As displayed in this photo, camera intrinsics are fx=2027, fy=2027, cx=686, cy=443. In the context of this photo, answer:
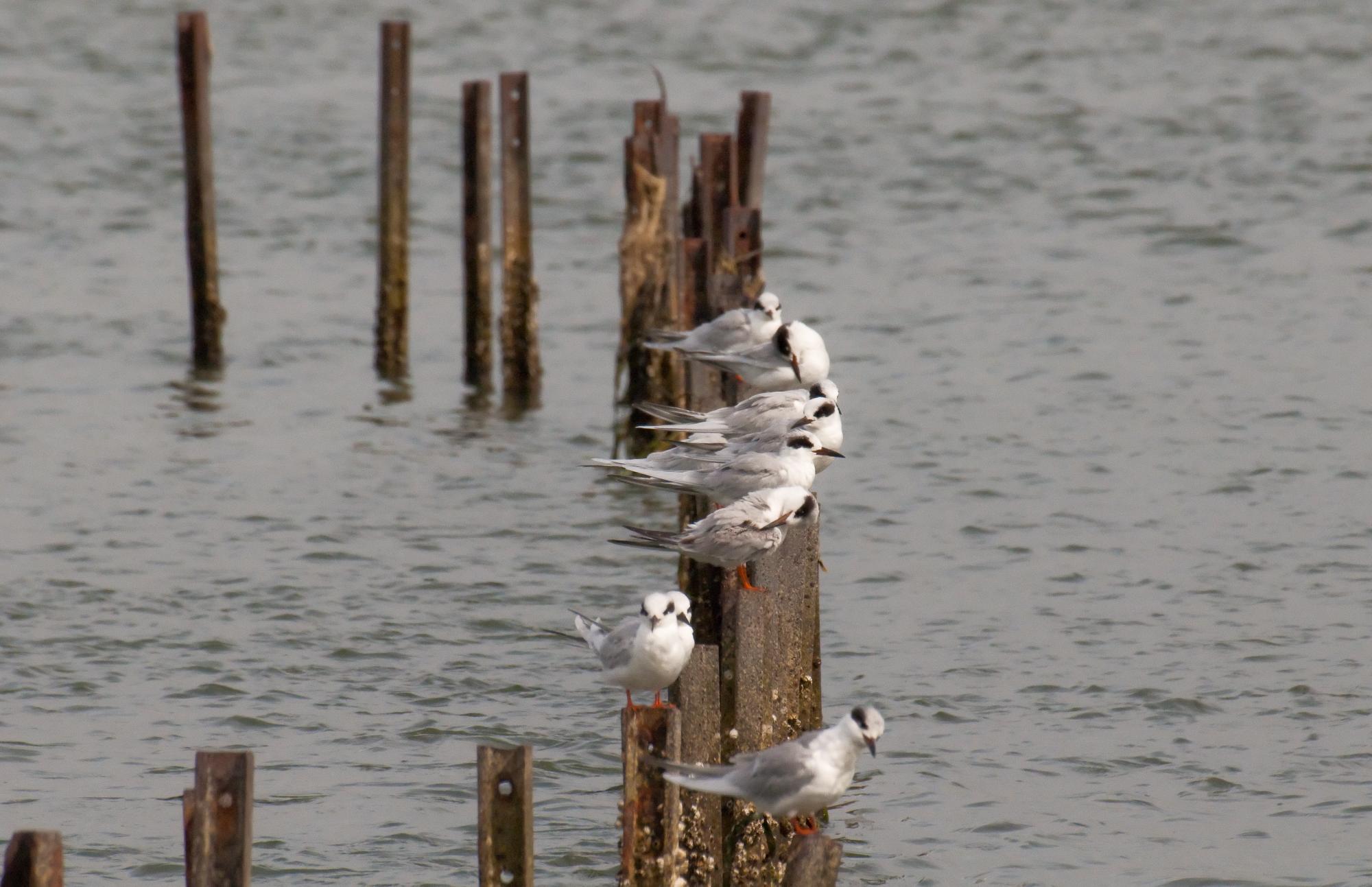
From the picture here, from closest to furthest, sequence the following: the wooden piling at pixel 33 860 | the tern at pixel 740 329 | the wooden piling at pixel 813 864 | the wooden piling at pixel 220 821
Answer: the wooden piling at pixel 33 860
the wooden piling at pixel 220 821
the wooden piling at pixel 813 864
the tern at pixel 740 329

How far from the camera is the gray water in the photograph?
8.99 meters

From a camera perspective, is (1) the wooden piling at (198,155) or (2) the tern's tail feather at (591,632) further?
(1) the wooden piling at (198,155)

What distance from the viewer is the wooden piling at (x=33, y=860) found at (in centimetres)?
521

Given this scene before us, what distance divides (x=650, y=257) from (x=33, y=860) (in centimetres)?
922

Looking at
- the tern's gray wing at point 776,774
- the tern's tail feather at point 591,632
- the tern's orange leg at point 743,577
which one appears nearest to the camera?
the tern's gray wing at point 776,774

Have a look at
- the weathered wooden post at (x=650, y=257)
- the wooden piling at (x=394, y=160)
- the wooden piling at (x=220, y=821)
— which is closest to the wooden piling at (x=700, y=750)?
the wooden piling at (x=220, y=821)

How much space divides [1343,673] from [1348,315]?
8765mm

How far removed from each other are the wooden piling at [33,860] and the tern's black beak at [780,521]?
3.15 metres

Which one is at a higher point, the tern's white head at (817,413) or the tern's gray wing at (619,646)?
the tern's white head at (817,413)

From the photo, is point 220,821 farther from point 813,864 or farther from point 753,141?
point 753,141

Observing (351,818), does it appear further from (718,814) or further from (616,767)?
(718,814)

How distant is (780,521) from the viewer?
7684 mm

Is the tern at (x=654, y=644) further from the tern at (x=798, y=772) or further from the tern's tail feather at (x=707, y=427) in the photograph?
the tern's tail feather at (x=707, y=427)

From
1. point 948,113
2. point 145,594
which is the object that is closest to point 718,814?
point 145,594
